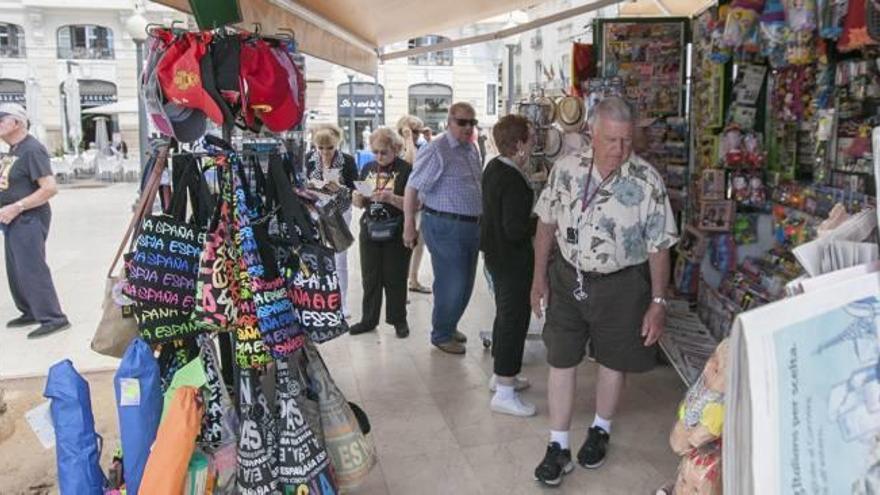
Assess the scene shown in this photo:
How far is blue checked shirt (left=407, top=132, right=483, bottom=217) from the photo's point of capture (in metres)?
3.95

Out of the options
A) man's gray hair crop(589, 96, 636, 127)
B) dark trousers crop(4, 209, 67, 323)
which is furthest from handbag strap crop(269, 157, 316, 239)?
dark trousers crop(4, 209, 67, 323)

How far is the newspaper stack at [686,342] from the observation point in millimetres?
3134

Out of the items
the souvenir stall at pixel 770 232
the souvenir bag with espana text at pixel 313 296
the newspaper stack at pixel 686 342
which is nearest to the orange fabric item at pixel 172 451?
the souvenir bag with espana text at pixel 313 296

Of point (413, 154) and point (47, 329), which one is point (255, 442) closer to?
point (47, 329)

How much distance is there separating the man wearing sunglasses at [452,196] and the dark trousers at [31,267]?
105 inches

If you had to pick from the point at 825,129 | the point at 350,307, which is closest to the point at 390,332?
the point at 350,307

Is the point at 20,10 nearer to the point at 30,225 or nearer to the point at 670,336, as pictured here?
the point at 30,225

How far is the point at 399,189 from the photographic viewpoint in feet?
15.1

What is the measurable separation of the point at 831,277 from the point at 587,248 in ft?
4.97

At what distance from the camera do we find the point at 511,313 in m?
3.33

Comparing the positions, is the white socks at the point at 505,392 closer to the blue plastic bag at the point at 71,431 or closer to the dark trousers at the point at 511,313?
the dark trousers at the point at 511,313

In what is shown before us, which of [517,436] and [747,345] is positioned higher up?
[747,345]

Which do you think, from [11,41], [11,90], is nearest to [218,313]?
[11,90]

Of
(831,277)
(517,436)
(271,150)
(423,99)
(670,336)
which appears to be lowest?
(517,436)
